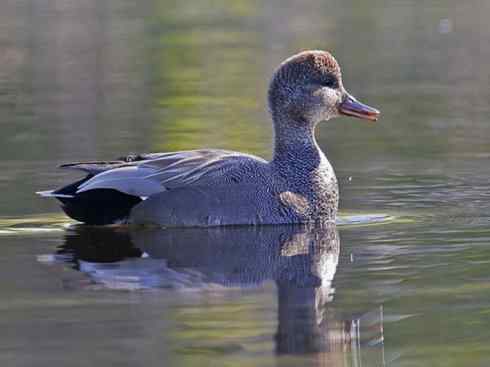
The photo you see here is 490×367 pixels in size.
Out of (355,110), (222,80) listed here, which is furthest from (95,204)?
(222,80)

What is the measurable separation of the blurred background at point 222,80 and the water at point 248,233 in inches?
2.2

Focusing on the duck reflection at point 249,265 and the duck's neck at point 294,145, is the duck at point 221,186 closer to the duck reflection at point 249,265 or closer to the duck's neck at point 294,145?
the duck's neck at point 294,145

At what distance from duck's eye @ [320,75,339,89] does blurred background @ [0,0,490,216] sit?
102 cm

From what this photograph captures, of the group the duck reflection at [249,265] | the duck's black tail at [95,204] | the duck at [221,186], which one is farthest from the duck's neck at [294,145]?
the duck's black tail at [95,204]

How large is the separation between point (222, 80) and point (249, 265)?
11750mm

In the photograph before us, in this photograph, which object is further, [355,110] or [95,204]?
[355,110]

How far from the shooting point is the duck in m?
11.4

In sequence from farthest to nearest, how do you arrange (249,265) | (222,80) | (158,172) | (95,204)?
1. (222,80)
2. (158,172)
3. (95,204)
4. (249,265)

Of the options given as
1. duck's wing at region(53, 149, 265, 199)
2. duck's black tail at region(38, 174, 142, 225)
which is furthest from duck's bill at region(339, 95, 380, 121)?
duck's black tail at region(38, 174, 142, 225)

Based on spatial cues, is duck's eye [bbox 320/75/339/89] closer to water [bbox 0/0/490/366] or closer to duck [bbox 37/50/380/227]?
A: duck [bbox 37/50/380/227]

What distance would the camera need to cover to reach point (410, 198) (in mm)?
12414

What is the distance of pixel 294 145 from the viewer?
12055 mm

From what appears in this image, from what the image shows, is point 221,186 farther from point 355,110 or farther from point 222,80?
point 222,80

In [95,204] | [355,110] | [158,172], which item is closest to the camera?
[95,204]
